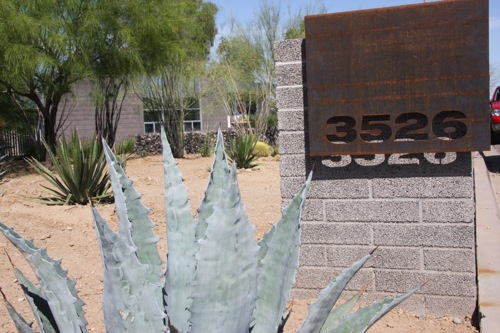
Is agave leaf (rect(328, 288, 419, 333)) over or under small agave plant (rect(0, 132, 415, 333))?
under

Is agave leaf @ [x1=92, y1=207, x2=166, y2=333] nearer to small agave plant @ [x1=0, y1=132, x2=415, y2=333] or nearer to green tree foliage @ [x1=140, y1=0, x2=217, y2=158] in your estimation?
small agave plant @ [x1=0, y1=132, x2=415, y2=333]

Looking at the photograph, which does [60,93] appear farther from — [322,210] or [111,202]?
[322,210]

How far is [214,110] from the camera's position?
30750 millimetres

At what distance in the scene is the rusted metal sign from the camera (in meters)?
3.64

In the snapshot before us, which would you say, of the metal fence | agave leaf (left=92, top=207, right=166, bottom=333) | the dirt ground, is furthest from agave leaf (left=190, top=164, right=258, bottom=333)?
the metal fence

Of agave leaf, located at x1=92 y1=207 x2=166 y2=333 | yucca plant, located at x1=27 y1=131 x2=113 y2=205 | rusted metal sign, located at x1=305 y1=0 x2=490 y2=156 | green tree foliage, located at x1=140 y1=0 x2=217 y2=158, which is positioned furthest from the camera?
green tree foliage, located at x1=140 y1=0 x2=217 y2=158

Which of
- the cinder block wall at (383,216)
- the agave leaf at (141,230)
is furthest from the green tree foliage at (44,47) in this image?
the agave leaf at (141,230)

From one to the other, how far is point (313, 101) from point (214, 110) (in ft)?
88.8

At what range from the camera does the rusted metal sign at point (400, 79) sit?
364 centimetres

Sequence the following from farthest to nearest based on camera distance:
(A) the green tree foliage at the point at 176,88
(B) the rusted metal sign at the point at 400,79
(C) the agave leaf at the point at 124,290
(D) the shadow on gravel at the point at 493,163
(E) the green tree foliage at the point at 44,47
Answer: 1. (A) the green tree foliage at the point at 176,88
2. (E) the green tree foliage at the point at 44,47
3. (D) the shadow on gravel at the point at 493,163
4. (B) the rusted metal sign at the point at 400,79
5. (C) the agave leaf at the point at 124,290

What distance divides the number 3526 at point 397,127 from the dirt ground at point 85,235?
127cm

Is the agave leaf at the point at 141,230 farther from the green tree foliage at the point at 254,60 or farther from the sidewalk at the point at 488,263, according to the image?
the green tree foliage at the point at 254,60

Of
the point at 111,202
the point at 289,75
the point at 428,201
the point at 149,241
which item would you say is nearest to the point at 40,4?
the point at 111,202

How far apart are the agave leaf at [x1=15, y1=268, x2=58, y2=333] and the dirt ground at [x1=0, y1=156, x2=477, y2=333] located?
1.72 metres
